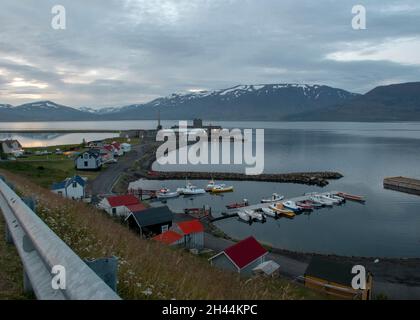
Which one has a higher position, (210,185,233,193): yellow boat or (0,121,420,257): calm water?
(210,185,233,193): yellow boat

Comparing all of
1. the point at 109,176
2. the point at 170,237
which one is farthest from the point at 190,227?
the point at 109,176

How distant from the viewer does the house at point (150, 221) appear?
76.9ft

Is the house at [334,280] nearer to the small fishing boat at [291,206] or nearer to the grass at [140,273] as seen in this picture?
the grass at [140,273]

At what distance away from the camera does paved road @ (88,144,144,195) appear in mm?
38062

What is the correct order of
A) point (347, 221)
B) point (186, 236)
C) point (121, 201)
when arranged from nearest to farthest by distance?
point (186, 236) < point (121, 201) < point (347, 221)

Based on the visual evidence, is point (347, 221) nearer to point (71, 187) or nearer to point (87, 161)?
point (71, 187)

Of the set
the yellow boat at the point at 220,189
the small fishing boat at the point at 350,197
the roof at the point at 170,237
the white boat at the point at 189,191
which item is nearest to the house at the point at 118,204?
the roof at the point at 170,237

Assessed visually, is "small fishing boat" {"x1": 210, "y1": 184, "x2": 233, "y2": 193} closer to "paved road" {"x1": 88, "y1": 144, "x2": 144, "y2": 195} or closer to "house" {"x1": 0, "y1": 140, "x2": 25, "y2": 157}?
"paved road" {"x1": 88, "y1": 144, "x2": 144, "y2": 195}

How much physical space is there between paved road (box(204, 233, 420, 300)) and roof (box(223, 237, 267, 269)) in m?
2.16

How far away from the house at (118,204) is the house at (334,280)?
1573 cm

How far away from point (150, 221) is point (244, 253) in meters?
8.40

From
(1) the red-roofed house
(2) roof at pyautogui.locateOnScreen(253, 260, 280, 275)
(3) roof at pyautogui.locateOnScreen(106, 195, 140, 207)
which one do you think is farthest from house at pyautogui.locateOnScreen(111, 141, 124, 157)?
(2) roof at pyautogui.locateOnScreen(253, 260, 280, 275)

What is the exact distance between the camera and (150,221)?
79.1 ft

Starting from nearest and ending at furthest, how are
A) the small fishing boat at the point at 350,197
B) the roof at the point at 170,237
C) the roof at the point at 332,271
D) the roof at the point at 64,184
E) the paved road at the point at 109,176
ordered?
1. the roof at the point at 332,271
2. the roof at the point at 170,237
3. the roof at the point at 64,184
4. the paved road at the point at 109,176
5. the small fishing boat at the point at 350,197
